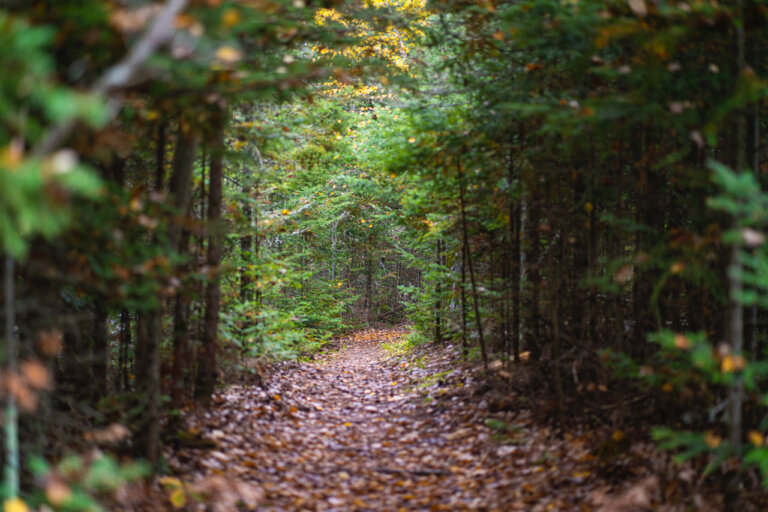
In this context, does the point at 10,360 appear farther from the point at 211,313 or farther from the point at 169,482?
the point at 211,313

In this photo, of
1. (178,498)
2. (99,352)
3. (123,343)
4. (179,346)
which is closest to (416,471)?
(178,498)

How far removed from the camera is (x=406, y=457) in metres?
6.93

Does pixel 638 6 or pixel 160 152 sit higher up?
pixel 638 6

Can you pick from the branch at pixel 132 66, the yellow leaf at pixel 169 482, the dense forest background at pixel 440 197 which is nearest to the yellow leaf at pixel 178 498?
the yellow leaf at pixel 169 482

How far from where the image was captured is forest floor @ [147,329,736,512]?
504 cm

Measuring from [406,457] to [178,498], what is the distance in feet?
10.1

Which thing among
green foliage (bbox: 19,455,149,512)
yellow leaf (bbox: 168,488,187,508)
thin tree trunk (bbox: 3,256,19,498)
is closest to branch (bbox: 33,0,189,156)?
thin tree trunk (bbox: 3,256,19,498)

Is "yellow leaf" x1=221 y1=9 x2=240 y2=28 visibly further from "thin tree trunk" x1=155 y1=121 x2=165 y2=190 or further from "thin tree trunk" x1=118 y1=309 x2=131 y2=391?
"thin tree trunk" x1=118 y1=309 x2=131 y2=391

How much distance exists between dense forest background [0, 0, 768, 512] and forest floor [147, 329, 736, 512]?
50 centimetres

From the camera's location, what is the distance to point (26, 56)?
229cm

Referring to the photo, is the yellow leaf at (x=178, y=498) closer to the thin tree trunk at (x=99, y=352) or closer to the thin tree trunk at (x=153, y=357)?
the thin tree trunk at (x=153, y=357)

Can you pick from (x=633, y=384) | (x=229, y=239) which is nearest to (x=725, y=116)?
(x=633, y=384)

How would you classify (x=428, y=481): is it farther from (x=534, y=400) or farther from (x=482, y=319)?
(x=482, y=319)

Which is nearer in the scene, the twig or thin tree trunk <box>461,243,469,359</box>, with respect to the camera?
the twig
